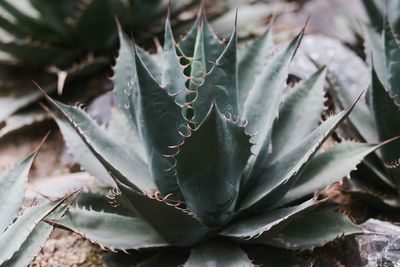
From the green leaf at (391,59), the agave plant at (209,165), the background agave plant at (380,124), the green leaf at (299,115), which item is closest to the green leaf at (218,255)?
the agave plant at (209,165)

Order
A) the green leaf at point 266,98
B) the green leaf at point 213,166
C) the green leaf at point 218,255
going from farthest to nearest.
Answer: the green leaf at point 266,98 < the green leaf at point 218,255 < the green leaf at point 213,166

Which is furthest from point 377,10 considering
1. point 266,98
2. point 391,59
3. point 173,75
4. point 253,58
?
point 173,75

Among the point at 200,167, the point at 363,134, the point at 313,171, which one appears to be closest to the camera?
the point at 200,167

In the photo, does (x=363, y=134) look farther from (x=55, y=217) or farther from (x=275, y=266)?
(x=55, y=217)

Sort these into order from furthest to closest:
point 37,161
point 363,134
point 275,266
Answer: point 37,161
point 363,134
point 275,266

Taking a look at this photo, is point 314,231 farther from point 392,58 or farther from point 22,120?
point 22,120

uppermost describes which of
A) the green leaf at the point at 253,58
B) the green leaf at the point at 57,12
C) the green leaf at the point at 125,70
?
the green leaf at the point at 125,70

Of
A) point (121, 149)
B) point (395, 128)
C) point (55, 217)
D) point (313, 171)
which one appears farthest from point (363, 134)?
point (55, 217)

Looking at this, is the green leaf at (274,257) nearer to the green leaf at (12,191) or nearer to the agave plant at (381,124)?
the agave plant at (381,124)
